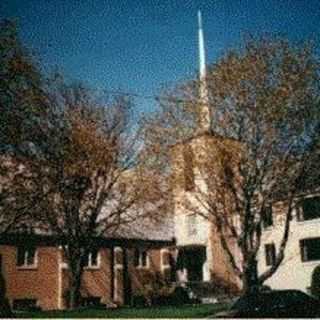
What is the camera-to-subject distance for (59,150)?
2341 centimetres

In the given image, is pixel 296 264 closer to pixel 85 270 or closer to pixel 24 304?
pixel 85 270

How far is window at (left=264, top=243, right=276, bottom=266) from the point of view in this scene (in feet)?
125

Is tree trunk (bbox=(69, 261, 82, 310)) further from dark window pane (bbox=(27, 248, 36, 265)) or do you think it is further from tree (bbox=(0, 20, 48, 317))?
dark window pane (bbox=(27, 248, 36, 265))

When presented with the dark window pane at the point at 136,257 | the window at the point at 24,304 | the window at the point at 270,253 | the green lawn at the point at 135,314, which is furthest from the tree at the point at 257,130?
the window at the point at 270,253

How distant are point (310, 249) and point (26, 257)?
689 inches

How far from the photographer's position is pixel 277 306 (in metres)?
15.0

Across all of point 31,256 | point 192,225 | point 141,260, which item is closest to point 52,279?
point 31,256

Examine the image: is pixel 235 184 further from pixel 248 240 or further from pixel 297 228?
pixel 297 228

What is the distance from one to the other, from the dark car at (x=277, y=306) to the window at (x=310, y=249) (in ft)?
67.7

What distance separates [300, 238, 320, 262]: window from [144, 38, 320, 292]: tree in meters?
16.3

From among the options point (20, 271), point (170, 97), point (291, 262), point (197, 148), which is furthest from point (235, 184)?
point (291, 262)

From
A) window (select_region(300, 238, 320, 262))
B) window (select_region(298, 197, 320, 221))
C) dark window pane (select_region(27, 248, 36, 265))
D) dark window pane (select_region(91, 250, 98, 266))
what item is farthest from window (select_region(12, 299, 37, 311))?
window (select_region(300, 238, 320, 262))

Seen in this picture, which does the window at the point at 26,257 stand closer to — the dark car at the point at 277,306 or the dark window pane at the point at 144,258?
the dark window pane at the point at 144,258

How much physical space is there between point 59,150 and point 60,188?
68.7 inches
